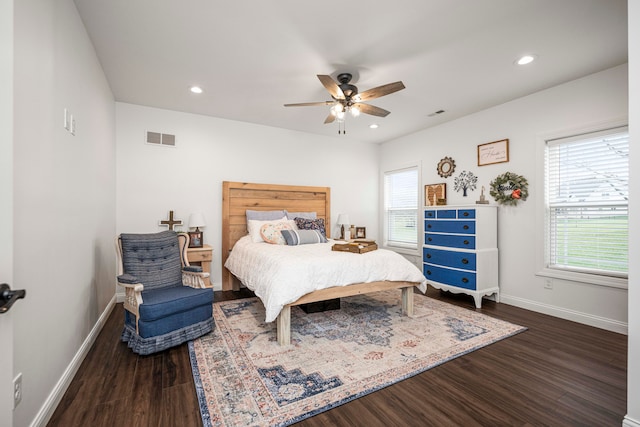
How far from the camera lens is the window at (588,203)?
2971 mm

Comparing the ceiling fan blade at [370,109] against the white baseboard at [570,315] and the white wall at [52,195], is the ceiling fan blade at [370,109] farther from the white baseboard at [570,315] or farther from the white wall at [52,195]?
the white baseboard at [570,315]

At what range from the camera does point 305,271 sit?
8.59 feet

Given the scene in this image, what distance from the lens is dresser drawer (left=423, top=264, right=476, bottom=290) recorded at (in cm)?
377

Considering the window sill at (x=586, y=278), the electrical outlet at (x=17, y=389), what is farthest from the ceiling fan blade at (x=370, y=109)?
the electrical outlet at (x=17, y=389)

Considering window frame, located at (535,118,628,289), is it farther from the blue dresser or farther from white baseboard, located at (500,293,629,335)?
the blue dresser

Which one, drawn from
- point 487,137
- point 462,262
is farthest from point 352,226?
point 487,137

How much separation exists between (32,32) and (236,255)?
113 inches

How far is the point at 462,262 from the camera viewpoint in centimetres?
388

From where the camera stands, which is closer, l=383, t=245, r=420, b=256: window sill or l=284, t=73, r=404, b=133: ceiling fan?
l=284, t=73, r=404, b=133: ceiling fan

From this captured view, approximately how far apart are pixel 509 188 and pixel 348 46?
287 centimetres

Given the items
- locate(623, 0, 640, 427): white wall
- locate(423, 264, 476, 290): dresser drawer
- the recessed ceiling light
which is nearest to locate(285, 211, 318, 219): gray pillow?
locate(423, 264, 476, 290): dresser drawer

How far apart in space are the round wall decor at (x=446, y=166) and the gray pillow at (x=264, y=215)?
2.75m

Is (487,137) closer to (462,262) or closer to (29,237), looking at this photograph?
(462,262)

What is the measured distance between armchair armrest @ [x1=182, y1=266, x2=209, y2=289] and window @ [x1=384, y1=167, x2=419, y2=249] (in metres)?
3.85
